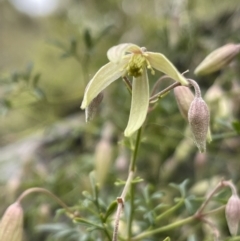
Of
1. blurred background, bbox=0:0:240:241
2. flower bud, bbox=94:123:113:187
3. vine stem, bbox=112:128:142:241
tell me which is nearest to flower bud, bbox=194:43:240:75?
blurred background, bbox=0:0:240:241

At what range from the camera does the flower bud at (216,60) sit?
26.5 inches

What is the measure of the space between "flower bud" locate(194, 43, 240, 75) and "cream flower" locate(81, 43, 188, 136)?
0.16m

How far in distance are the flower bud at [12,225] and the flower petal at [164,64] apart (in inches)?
10.3

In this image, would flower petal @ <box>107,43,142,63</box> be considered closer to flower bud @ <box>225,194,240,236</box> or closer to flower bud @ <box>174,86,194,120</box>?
→ flower bud @ <box>174,86,194,120</box>

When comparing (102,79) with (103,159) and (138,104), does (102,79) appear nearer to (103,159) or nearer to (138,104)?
(138,104)

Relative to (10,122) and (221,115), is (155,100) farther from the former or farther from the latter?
(10,122)

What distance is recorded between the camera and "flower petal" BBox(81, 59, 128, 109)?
500 mm

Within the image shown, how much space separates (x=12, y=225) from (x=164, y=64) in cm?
28

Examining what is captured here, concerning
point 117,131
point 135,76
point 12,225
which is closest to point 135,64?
point 135,76

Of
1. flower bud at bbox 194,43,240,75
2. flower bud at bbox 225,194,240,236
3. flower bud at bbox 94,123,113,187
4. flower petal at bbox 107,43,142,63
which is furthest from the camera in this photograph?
flower bud at bbox 94,123,113,187

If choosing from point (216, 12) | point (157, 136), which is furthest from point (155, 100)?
point (216, 12)

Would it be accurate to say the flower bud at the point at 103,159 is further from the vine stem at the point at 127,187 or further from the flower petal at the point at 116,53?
the flower petal at the point at 116,53

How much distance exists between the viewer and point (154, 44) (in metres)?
1.43

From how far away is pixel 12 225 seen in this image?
0.57 meters
